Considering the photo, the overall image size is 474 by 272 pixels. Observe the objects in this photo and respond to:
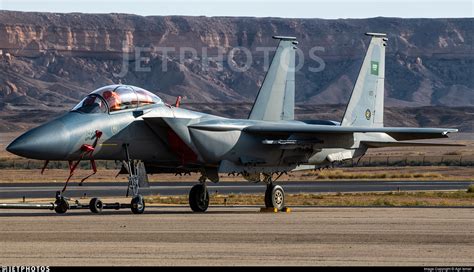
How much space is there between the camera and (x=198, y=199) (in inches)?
1239

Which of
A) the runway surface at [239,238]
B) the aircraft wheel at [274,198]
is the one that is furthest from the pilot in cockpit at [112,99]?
the aircraft wheel at [274,198]

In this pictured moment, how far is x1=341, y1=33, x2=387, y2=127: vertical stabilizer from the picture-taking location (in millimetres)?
35406

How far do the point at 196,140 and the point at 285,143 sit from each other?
2.76 metres

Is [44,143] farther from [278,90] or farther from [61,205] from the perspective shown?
[278,90]

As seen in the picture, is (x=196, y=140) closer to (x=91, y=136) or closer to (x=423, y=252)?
(x=91, y=136)

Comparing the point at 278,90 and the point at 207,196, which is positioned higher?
the point at 278,90

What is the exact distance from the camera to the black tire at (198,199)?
103ft

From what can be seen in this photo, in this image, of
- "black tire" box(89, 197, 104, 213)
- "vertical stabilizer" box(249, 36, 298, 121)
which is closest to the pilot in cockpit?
"black tire" box(89, 197, 104, 213)

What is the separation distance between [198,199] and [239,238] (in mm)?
9904

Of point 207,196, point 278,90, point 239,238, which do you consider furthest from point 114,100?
point 239,238

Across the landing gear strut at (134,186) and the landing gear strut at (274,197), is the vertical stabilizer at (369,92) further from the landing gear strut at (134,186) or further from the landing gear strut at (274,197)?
the landing gear strut at (134,186)

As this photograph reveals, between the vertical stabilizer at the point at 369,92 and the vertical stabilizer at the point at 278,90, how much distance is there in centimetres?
185

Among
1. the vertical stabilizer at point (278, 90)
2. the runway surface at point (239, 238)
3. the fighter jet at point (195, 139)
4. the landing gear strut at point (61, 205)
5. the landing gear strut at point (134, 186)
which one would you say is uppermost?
the vertical stabilizer at point (278, 90)

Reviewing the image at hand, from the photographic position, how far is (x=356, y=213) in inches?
1191
